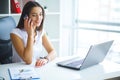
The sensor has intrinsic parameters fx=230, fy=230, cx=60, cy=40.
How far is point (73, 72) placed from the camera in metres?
1.69

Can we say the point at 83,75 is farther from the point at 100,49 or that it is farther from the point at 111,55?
the point at 111,55

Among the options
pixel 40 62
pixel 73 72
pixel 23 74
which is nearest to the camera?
pixel 23 74

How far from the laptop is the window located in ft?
4.82

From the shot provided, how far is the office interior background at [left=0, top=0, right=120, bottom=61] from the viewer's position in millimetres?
3408

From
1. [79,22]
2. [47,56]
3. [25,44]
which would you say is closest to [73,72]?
[47,56]

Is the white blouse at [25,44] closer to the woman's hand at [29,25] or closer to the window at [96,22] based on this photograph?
the woman's hand at [29,25]

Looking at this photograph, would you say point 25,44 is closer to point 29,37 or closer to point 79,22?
point 29,37

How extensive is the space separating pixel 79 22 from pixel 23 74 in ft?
7.91

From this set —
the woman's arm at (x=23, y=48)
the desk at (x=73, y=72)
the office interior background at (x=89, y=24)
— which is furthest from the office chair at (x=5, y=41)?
the office interior background at (x=89, y=24)

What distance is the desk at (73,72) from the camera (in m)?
1.58

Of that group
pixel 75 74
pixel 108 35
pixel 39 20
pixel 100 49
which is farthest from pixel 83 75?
pixel 108 35

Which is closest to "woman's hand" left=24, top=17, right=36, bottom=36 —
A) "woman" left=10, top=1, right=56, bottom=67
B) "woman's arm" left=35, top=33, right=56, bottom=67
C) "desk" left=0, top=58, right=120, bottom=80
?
"woman" left=10, top=1, right=56, bottom=67

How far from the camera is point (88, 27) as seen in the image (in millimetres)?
3695

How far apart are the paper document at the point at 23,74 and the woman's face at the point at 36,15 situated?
65 cm
